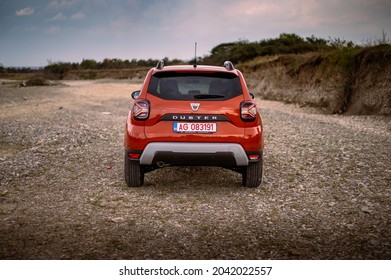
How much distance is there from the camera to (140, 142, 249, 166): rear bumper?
498 centimetres

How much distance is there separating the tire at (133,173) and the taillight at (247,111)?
159cm

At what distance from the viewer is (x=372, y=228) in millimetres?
4359

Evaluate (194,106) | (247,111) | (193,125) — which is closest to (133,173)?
(193,125)

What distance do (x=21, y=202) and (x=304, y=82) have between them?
678 inches

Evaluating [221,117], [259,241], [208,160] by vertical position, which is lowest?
[259,241]

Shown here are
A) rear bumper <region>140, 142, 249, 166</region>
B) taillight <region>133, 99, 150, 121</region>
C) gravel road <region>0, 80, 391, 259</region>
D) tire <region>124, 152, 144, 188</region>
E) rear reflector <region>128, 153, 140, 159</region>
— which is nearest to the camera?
gravel road <region>0, 80, 391, 259</region>

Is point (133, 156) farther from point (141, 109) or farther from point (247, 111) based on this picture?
point (247, 111)

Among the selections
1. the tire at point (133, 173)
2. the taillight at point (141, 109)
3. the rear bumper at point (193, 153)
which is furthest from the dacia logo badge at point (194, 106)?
the tire at point (133, 173)

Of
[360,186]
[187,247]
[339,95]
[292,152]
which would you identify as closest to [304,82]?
[339,95]

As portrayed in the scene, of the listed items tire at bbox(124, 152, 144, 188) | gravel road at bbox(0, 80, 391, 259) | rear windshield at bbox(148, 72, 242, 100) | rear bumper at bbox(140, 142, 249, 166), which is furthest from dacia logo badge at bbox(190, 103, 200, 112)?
gravel road at bbox(0, 80, 391, 259)

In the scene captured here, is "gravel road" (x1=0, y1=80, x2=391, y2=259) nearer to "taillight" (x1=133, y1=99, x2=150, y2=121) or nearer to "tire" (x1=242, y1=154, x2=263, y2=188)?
"tire" (x1=242, y1=154, x2=263, y2=188)

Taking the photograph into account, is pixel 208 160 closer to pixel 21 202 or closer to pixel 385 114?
pixel 21 202

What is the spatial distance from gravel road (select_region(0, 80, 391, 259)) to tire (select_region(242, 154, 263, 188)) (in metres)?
0.13

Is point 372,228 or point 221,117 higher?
point 221,117
